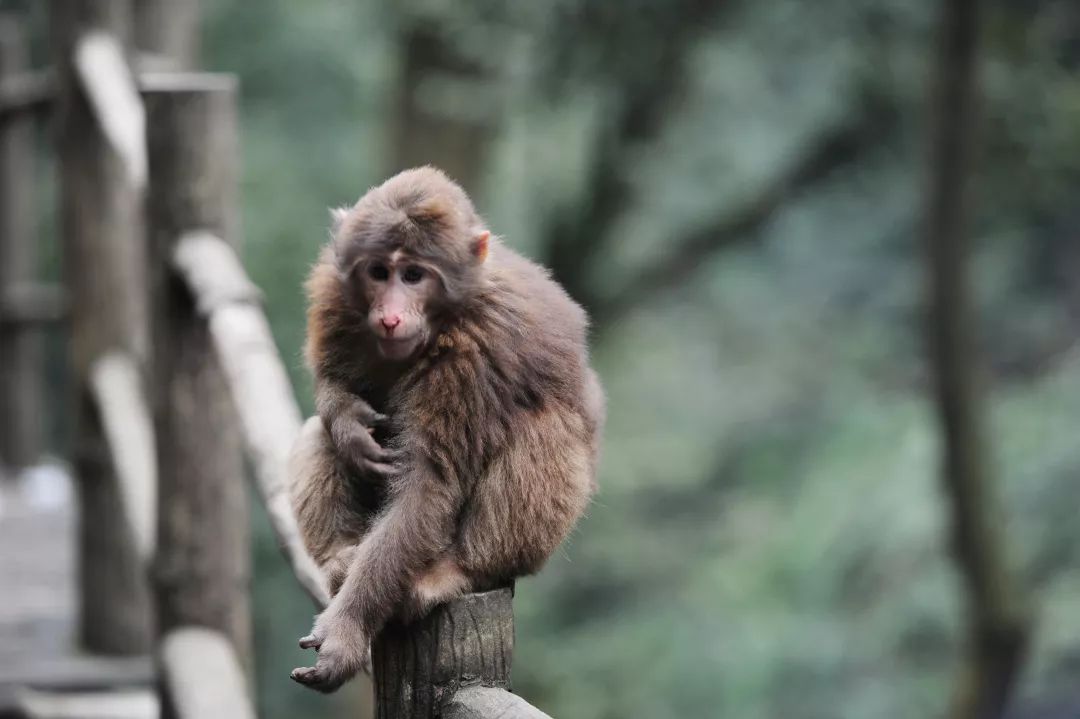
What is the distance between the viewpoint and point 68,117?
509 cm

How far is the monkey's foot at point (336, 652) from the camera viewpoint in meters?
2.39

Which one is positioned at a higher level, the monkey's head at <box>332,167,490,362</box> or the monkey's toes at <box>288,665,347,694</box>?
the monkey's head at <box>332,167,490,362</box>

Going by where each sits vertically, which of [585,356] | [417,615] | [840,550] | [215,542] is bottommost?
[840,550]

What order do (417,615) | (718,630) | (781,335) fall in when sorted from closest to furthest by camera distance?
(417,615) < (718,630) < (781,335)

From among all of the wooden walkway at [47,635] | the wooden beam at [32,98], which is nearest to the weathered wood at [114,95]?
the wooden beam at [32,98]

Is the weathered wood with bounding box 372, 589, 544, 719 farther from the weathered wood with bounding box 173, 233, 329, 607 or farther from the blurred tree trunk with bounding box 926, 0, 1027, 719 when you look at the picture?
the blurred tree trunk with bounding box 926, 0, 1027, 719

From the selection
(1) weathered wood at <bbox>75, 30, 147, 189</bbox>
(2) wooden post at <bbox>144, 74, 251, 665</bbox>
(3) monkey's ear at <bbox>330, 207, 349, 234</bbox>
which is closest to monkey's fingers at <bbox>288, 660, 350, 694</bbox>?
(3) monkey's ear at <bbox>330, 207, 349, 234</bbox>

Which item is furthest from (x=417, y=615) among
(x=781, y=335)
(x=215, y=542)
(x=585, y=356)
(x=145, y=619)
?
(x=781, y=335)

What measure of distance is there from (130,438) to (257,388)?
4.86 ft

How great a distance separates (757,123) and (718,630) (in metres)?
3.36

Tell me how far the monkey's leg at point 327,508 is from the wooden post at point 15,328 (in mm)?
4936

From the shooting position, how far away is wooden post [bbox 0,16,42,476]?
24.0ft

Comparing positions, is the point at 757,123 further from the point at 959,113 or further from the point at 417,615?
the point at 417,615

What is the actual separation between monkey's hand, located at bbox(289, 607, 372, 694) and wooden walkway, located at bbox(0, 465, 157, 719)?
213 cm
